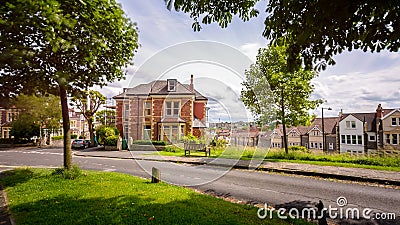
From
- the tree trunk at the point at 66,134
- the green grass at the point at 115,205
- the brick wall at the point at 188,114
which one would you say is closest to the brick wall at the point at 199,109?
the brick wall at the point at 188,114

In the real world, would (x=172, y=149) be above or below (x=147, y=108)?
below

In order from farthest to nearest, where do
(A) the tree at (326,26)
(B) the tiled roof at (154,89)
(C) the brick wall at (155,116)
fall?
(C) the brick wall at (155,116), (B) the tiled roof at (154,89), (A) the tree at (326,26)

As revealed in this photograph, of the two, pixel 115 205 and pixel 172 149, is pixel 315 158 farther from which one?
pixel 115 205

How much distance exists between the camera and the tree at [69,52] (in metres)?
6.86

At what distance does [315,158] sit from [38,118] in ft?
126

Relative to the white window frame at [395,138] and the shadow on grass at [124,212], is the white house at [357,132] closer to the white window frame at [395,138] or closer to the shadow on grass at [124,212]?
the white window frame at [395,138]

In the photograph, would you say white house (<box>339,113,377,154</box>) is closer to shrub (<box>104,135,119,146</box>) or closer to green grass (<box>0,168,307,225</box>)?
shrub (<box>104,135,119,146</box>)

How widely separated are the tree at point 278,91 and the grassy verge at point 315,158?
2.30 m

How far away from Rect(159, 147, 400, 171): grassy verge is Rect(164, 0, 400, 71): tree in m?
11.0

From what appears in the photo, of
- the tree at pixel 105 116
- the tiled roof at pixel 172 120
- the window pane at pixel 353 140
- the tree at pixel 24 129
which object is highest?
the tree at pixel 105 116

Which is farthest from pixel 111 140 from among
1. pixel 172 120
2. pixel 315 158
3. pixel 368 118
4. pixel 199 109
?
pixel 368 118

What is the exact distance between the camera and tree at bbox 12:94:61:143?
1396 inches

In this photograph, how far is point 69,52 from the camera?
28.0 feet

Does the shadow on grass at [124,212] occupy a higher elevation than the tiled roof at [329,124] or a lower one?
lower
